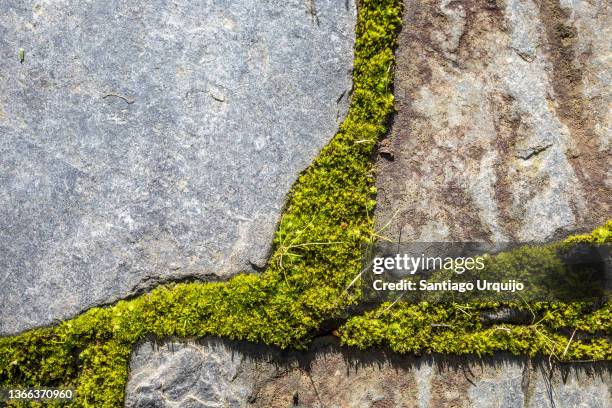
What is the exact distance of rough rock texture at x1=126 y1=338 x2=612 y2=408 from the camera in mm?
2918

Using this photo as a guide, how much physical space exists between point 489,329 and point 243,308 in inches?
46.0

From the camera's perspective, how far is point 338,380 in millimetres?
2961

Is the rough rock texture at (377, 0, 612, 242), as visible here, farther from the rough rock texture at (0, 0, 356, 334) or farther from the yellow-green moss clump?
the rough rock texture at (0, 0, 356, 334)

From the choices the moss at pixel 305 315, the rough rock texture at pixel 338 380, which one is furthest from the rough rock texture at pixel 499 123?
the rough rock texture at pixel 338 380

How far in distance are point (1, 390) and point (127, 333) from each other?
659 mm

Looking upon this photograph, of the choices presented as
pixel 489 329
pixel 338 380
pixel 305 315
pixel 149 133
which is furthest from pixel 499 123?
pixel 149 133

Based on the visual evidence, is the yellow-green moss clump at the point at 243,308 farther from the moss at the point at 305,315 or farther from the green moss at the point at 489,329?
the green moss at the point at 489,329

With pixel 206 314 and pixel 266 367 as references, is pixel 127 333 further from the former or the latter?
pixel 266 367

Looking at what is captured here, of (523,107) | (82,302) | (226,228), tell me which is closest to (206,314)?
(226,228)

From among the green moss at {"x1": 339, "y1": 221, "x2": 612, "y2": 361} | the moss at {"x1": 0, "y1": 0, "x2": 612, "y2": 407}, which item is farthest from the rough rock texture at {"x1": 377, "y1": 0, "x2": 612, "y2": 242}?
the green moss at {"x1": 339, "y1": 221, "x2": 612, "y2": 361}

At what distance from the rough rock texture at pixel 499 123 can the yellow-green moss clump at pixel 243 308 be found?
0.26m

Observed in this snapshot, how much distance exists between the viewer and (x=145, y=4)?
306cm

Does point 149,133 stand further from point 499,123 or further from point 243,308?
point 499,123

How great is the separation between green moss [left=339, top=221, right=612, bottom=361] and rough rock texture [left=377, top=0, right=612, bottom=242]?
0.31 metres
